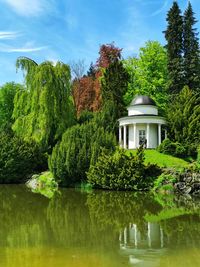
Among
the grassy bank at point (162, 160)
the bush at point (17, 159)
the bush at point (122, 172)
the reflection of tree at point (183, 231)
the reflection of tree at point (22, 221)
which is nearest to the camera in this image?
the reflection of tree at point (183, 231)

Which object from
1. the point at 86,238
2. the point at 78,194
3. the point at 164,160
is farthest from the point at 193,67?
the point at 86,238

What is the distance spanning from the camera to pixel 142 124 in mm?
32344

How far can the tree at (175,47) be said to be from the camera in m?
40.8

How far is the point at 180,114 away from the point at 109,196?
12252 millimetres

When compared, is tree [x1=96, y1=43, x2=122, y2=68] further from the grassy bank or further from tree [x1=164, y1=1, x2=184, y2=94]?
the grassy bank

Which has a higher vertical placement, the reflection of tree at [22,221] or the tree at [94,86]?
the tree at [94,86]

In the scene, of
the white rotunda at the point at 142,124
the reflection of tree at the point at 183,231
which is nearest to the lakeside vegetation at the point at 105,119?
the white rotunda at the point at 142,124

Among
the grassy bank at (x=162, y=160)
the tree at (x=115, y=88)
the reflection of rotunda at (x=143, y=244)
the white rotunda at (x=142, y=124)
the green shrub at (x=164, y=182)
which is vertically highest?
the tree at (x=115, y=88)

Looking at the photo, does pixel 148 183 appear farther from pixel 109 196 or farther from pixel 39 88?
pixel 39 88

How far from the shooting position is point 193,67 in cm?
4081

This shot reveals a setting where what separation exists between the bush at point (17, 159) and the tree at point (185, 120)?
10.6 metres

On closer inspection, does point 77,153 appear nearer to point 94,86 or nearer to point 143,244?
point 143,244

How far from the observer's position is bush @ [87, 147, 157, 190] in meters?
23.5

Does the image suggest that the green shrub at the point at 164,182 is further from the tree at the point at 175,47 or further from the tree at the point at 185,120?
the tree at the point at 175,47
